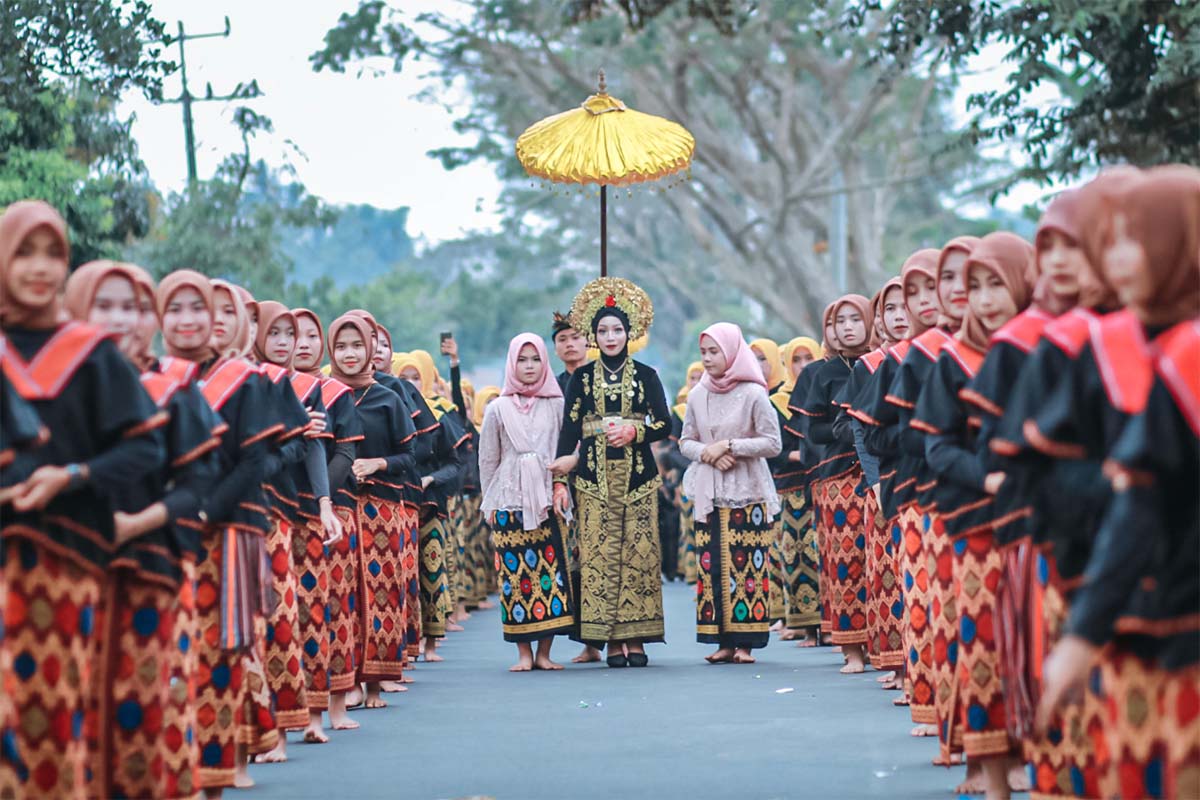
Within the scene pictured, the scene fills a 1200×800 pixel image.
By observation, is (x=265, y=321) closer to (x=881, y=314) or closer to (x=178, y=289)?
(x=178, y=289)

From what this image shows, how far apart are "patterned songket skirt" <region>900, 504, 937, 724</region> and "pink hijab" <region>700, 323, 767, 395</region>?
Result: 13.7 ft

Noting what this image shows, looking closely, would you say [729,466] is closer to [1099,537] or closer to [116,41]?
[116,41]

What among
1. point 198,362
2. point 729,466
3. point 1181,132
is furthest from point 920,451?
point 1181,132

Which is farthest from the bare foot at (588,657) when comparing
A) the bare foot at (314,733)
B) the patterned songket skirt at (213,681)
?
the patterned songket skirt at (213,681)

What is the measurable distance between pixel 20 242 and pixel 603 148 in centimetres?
923

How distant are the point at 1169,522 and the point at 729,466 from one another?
7.87m

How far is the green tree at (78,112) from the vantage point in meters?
13.9

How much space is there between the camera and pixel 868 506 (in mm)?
10906

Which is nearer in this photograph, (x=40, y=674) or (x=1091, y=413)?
(x=1091, y=413)

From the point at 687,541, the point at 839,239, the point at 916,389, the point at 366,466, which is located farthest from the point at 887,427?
the point at 839,239

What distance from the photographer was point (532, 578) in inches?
493

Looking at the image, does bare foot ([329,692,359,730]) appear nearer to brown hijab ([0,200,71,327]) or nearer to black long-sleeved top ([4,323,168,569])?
black long-sleeved top ([4,323,168,569])

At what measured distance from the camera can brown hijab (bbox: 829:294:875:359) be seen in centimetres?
1178

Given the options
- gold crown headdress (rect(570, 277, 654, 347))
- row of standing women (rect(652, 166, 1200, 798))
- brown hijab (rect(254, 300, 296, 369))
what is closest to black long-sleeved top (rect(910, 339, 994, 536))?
row of standing women (rect(652, 166, 1200, 798))
